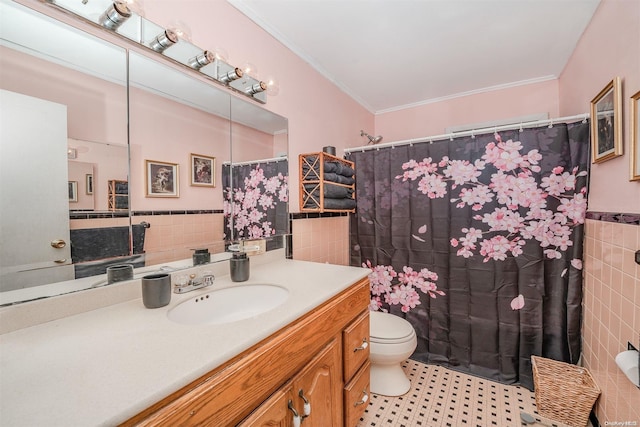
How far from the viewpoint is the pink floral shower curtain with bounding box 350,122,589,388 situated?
163 cm

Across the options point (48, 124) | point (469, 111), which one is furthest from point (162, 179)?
point (469, 111)

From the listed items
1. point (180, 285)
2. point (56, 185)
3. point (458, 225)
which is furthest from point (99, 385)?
point (458, 225)

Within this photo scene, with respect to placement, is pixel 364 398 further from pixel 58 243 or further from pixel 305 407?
pixel 58 243

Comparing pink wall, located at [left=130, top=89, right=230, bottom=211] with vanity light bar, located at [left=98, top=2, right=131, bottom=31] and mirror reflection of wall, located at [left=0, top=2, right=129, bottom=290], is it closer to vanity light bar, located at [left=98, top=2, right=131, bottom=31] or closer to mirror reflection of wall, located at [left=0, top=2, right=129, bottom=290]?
mirror reflection of wall, located at [left=0, top=2, right=129, bottom=290]

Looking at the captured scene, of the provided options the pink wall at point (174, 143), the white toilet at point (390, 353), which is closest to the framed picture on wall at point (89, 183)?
the pink wall at point (174, 143)

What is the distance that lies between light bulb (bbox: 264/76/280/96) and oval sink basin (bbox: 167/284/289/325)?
3.57 feet

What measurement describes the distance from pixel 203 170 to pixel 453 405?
6.34ft

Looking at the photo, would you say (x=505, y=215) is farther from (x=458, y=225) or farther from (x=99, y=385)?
(x=99, y=385)

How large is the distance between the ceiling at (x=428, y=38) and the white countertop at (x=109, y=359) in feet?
5.09

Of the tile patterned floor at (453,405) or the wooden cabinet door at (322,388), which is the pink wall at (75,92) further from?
the tile patterned floor at (453,405)

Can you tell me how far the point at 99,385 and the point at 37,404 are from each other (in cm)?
8

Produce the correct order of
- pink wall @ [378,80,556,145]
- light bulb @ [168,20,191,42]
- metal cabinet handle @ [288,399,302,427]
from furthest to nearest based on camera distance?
pink wall @ [378,80,556,145]
light bulb @ [168,20,191,42]
metal cabinet handle @ [288,399,302,427]

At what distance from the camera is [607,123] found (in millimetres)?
1277

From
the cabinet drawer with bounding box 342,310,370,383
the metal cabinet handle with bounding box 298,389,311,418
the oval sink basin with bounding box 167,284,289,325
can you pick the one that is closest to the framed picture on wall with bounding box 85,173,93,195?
the oval sink basin with bounding box 167,284,289,325
